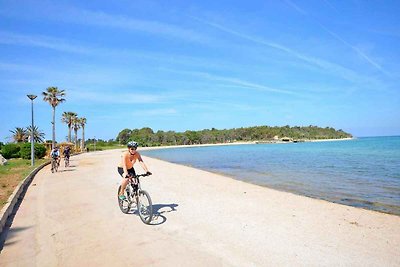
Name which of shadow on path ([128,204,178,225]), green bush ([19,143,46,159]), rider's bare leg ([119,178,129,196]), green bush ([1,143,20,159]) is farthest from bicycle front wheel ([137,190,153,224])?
green bush ([1,143,20,159])

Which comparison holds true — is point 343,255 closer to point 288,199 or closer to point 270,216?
point 270,216

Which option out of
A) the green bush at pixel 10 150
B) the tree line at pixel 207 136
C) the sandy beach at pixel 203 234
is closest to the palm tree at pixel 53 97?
the green bush at pixel 10 150

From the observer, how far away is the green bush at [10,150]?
126 ft

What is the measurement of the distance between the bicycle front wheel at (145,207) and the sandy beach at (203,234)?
8.2 inches

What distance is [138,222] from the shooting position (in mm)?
7551

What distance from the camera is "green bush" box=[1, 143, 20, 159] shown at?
3834cm

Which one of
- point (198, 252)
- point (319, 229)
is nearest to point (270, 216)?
point (319, 229)

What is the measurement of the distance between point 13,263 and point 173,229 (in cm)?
308

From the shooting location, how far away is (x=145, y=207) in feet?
24.4

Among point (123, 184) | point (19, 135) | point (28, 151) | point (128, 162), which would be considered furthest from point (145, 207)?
point (19, 135)

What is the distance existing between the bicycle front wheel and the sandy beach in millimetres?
209

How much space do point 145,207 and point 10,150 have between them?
38.3 m

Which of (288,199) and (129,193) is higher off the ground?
(129,193)

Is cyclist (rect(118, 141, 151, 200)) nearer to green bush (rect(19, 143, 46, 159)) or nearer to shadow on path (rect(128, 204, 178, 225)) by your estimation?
shadow on path (rect(128, 204, 178, 225))
